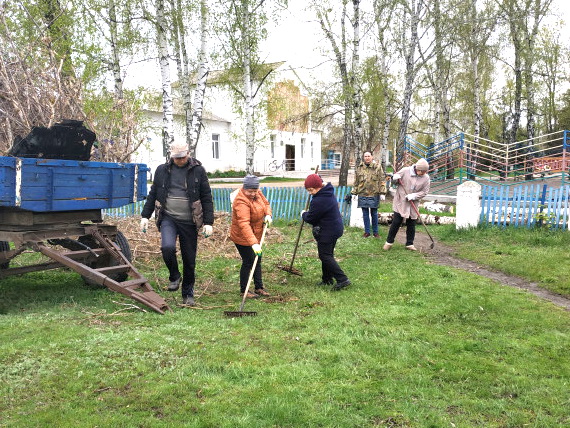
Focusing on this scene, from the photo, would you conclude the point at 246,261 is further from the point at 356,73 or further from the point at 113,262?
the point at 356,73

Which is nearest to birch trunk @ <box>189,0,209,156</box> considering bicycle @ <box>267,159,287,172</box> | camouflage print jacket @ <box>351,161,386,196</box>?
camouflage print jacket @ <box>351,161,386,196</box>

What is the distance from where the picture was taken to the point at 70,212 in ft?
19.9

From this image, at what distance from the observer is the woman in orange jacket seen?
19.7ft

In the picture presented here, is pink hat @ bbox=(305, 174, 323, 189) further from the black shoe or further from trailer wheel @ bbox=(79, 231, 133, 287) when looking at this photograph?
trailer wheel @ bbox=(79, 231, 133, 287)

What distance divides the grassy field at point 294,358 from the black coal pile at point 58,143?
1.79 meters

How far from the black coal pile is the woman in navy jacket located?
2919mm

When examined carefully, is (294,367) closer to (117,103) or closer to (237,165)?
(117,103)

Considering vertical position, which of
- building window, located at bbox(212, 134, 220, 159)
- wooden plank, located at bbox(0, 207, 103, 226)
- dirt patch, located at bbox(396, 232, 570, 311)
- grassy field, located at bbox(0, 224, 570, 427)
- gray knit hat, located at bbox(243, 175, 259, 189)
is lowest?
grassy field, located at bbox(0, 224, 570, 427)

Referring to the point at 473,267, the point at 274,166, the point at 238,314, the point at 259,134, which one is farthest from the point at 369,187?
the point at 274,166

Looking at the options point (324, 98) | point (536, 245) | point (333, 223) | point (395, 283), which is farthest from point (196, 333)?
point (324, 98)

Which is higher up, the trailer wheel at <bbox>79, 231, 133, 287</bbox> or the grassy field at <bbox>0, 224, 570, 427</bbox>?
the trailer wheel at <bbox>79, 231, 133, 287</bbox>

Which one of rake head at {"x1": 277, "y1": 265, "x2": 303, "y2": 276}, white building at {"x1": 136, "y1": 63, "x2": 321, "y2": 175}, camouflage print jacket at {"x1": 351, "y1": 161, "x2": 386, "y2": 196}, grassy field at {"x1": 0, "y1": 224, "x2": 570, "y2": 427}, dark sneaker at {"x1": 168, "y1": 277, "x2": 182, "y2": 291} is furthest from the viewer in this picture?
white building at {"x1": 136, "y1": 63, "x2": 321, "y2": 175}

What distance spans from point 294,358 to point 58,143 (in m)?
3.88

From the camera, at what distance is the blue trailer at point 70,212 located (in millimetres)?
5270
